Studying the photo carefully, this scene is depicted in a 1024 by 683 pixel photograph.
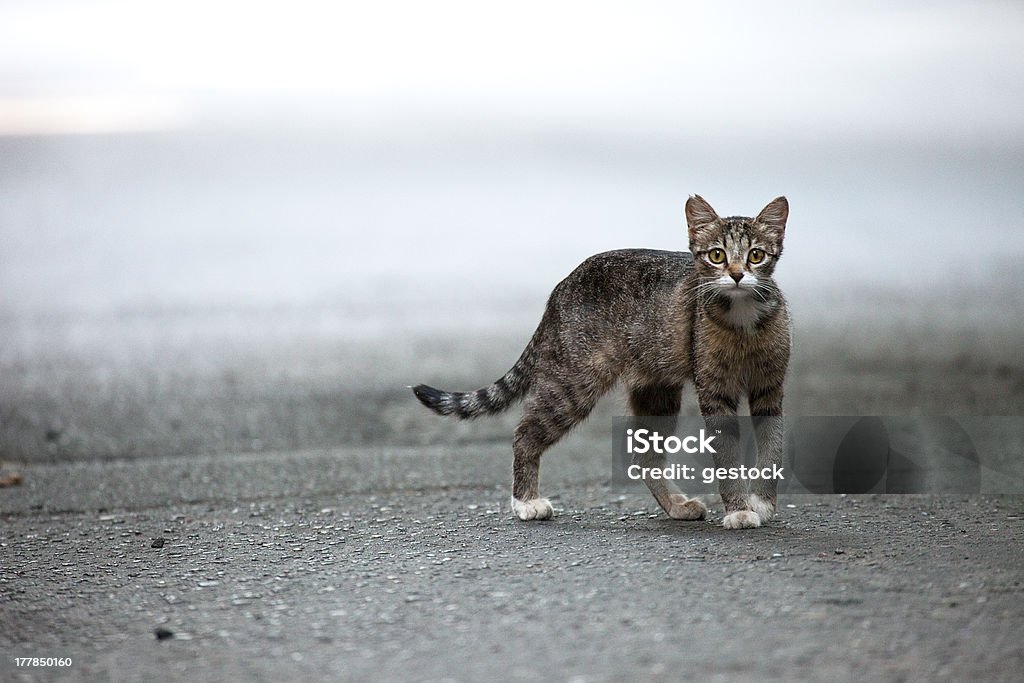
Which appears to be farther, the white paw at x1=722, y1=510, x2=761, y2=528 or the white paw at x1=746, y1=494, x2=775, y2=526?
the white paw at x1=746, y1=494, x2=775, y2=526

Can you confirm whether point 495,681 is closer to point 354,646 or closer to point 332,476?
point 354,646

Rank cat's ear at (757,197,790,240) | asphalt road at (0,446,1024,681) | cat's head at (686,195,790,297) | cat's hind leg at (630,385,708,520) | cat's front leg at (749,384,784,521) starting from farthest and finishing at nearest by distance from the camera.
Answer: cat's hind leg at (630,385,708,520)
cat's front leg at (749,384,784,521)
cat's ear at (757,197,790,240)
cat's head at (686,195,790,297)
asphalt road at (0,446,1024,681)

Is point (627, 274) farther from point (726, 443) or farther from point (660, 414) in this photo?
point (726, 443)

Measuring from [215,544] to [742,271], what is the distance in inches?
105

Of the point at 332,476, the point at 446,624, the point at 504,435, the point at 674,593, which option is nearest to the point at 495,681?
the point at 446,624

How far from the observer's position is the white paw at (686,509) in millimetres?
5074

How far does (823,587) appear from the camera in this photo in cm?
371

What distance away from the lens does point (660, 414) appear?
17.2 feet

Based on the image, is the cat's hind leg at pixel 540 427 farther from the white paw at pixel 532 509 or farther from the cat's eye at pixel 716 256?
the cat's eye at pixel 716 256

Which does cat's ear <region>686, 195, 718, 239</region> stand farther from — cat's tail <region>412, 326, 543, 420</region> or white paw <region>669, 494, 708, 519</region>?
white paw <region>669, 494, 708, 519</region>

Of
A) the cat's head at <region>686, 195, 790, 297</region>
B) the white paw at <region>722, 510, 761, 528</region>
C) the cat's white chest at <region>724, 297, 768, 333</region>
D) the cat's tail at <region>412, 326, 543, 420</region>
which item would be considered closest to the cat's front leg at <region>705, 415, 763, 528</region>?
the white paw at <region>722, 510, 761, 528</region>

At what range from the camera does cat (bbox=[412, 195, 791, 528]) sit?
4.66 metres
